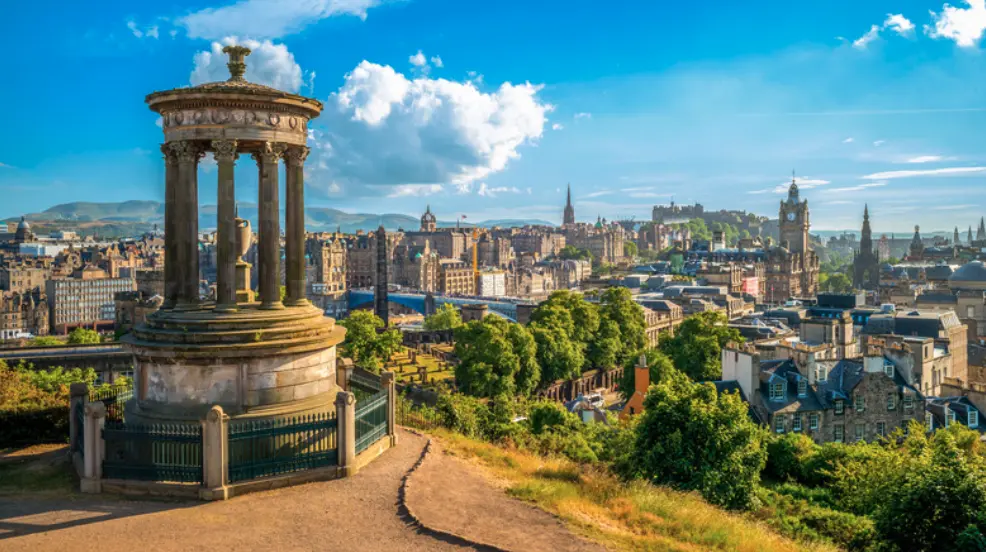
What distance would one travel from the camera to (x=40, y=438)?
22.1 m

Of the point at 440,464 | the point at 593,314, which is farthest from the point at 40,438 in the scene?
the point at 593,314

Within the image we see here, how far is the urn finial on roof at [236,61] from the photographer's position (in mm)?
20750

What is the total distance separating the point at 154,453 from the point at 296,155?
833 cm

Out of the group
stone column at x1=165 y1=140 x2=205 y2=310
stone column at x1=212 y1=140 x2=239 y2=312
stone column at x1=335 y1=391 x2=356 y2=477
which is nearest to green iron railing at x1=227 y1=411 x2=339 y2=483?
stone column at x1=335 y1=391 x2=356 y2=477

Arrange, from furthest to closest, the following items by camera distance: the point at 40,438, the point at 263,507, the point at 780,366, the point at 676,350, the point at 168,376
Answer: the point at 676,350 < the point at 780,366 < the point at 40,438 < the point at 168,376 < the point at 263,507

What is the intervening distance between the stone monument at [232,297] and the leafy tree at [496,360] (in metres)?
38.1

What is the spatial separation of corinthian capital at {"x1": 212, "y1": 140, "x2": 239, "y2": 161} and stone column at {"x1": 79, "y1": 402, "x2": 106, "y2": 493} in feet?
21.8

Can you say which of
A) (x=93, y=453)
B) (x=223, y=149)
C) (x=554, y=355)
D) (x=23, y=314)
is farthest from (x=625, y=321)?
(x=23, y=314)

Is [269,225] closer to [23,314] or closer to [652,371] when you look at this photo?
[652,371]

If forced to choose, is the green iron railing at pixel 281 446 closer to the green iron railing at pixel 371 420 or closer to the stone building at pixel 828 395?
the green iron railing at pixel 371 420

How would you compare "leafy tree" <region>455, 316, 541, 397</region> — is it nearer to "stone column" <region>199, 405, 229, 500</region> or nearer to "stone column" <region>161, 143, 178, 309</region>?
"stone column" <region>161, 143, 178, 309</region>

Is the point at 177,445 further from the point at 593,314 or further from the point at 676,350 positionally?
the point at 593,314

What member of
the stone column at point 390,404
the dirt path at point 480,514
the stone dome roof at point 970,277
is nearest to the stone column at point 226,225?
the stone column at point 390,404

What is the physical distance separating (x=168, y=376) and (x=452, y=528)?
823 cm
